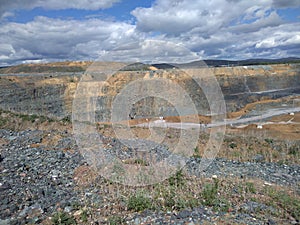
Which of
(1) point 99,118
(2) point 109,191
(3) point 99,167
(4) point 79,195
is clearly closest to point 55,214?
(4) point 79,195

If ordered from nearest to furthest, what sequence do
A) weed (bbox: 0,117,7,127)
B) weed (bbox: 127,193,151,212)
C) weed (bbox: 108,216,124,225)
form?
weed (bbox: 108,216,124,225) → weed (bbox: 127,193,151,212) → weed (bbox: 0,117,7,127)

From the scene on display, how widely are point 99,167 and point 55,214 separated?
3.01m

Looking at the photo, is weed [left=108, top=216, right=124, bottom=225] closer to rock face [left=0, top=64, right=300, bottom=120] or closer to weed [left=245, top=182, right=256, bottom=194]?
weed [left=245, top=182, right=256, bottom=194]

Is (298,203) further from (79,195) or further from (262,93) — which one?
(262,93)

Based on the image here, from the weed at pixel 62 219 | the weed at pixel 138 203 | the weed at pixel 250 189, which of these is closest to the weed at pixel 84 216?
the weed at pixel 62 219

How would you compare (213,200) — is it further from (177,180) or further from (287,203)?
(287,203)

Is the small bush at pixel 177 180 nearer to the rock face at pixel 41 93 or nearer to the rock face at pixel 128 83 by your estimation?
the rock face at pixel 128 83

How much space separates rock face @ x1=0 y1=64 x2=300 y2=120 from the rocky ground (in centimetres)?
1651

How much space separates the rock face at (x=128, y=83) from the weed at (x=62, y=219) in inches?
772

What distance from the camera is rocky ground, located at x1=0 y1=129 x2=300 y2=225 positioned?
211 inches

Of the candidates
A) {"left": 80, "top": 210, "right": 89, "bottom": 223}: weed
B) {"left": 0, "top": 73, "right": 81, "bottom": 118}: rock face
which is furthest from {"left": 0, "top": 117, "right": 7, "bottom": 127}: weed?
{"left": 0, "top": 73, "right": 81, "bottom": 118}: rock face

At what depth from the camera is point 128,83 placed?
27.2 meters

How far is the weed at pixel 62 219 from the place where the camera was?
5151 millimetres

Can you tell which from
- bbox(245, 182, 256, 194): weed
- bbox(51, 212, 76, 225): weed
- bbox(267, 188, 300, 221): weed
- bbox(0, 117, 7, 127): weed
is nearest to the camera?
bbox(51, 212, 76, 225): weed
